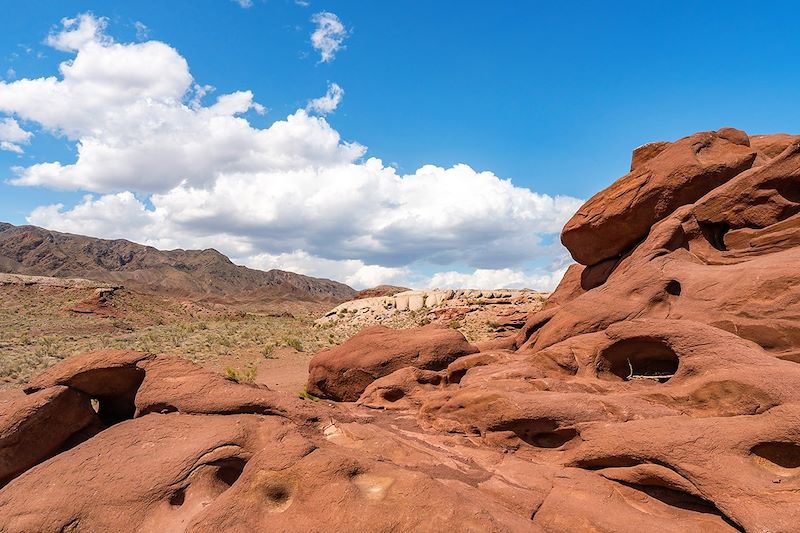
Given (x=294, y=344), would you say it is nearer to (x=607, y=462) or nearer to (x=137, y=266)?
(x=607, y=462)

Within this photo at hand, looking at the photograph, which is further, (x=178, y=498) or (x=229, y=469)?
(x=229, y=469)

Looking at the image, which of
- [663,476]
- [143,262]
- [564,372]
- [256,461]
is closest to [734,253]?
[564,372]

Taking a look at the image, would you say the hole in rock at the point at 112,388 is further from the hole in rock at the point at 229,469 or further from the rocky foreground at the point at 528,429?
the hole in rock at the point at 229,469

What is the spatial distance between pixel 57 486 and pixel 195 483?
193cm

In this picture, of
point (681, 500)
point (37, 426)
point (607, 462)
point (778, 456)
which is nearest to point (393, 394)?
point (607, 462)

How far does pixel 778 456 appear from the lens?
6.13 m

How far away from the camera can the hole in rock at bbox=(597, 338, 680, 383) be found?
9.10 meters

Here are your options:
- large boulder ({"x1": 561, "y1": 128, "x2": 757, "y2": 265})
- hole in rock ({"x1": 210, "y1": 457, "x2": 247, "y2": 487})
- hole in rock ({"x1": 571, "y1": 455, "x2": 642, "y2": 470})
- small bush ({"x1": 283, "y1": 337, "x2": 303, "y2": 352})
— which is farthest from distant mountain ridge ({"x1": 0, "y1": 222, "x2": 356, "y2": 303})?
hole in rock ({"x1": 571, "y1": 455, "x2": 642, "y2": 470})

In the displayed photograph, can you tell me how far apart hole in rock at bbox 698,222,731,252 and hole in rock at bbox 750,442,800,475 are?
6396 millimetres

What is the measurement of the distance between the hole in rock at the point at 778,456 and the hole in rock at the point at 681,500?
860 millimetres

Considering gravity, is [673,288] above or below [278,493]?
above

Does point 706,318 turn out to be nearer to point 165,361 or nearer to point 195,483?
point 195,483

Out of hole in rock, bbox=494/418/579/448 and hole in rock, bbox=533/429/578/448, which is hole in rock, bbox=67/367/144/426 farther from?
hole in rock, bbox=533/429/578/448

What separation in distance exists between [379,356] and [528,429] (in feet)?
21.2
